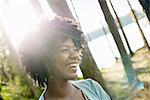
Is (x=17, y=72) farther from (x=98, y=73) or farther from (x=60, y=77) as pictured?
(x=60, y=77)

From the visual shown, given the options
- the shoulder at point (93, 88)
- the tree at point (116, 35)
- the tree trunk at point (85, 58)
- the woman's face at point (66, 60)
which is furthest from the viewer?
the tree at point (116, 35)

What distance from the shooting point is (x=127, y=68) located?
15906 mm

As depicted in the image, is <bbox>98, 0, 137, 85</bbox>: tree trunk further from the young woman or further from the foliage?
the young woman

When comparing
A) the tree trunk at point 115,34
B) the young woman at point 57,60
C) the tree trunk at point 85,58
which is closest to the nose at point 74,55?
the young woman at point 57,60

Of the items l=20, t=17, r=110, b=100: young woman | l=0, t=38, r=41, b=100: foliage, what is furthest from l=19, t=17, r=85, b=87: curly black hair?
l=0, t=38, r=41, b=100: foliage

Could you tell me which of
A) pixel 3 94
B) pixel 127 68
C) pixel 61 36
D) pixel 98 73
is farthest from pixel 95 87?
pixel 3 94

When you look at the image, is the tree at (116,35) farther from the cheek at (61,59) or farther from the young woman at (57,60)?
the cheek at (61,59)

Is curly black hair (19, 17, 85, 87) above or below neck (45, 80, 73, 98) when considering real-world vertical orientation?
above

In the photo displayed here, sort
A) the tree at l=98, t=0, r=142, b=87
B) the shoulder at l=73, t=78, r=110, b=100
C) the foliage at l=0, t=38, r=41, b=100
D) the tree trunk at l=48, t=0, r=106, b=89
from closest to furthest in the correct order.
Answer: the shoulder at l=73, t=78, r=110, b=100 < the tree trunk at l=48, t=0, r=106, b=89 < the tree at l=98, t=0, r=142, b=87 < the foliage at l=0, t=38, r=41, b=100

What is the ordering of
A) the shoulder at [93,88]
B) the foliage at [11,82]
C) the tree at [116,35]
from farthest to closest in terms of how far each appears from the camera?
1. the foliage at [11,82]
2. the tree at [116,35]
3. the shoulder at [93,88]

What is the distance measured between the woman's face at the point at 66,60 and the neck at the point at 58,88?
0.32 feet

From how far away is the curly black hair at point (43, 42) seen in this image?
258cm

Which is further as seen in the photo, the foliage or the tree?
the foliage

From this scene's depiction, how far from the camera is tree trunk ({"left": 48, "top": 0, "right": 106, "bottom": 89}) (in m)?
6.22
